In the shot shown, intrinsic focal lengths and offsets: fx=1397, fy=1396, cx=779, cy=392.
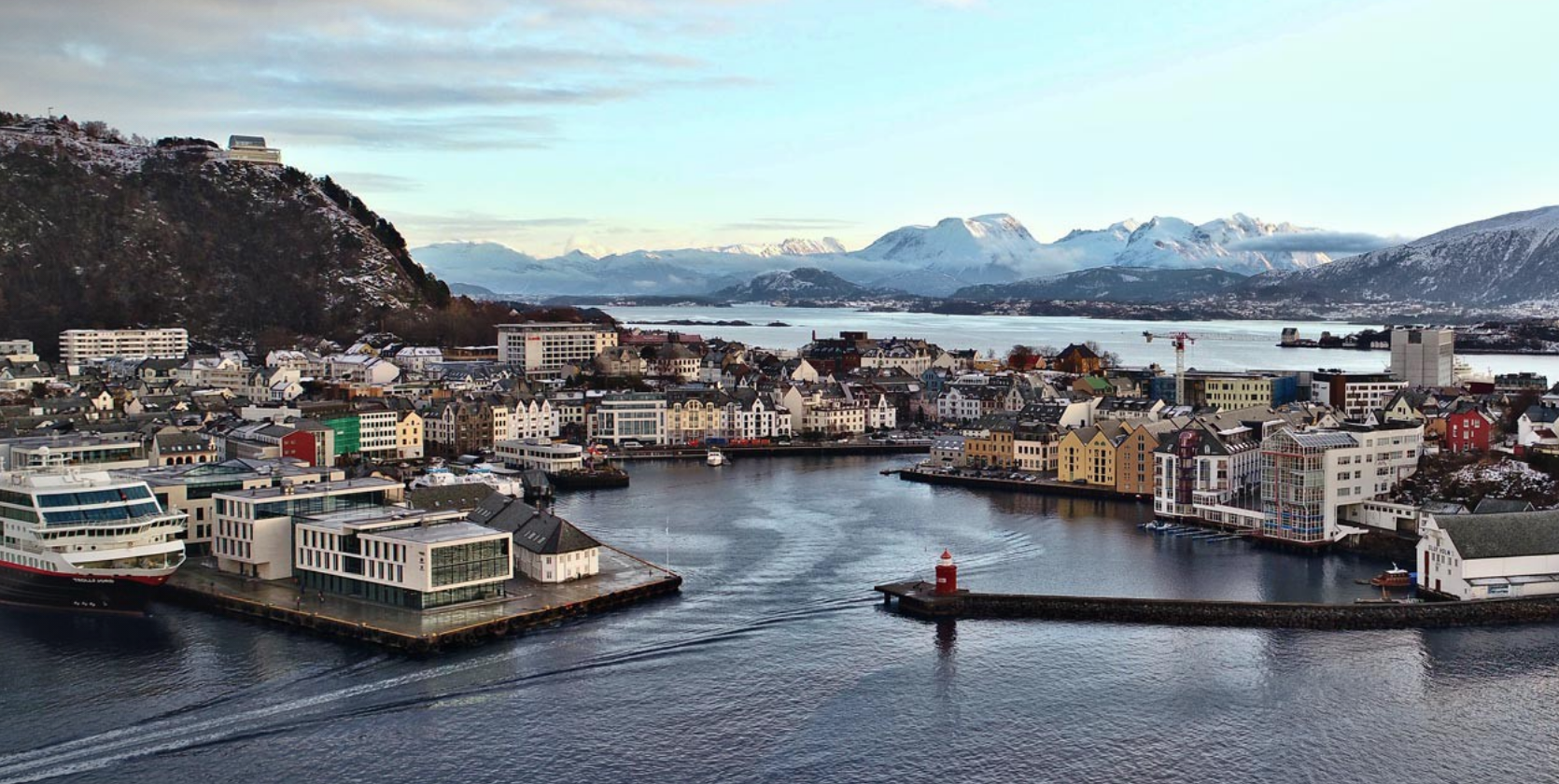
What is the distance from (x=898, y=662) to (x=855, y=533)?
538cm

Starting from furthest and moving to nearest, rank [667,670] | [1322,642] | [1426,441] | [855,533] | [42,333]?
[42,333]
[1426,441]
[855,533]
[1322,642]
[667,670]

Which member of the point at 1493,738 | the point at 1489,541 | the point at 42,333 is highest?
the point at 42,333

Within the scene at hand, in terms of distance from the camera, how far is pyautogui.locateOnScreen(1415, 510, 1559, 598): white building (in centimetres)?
1252

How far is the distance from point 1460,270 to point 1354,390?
253 feet

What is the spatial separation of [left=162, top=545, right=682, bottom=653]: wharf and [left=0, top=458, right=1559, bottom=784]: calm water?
216mm

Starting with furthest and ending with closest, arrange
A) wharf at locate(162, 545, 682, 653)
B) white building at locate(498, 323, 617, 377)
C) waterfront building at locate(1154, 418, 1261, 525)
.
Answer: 1. white building at locate(498, 323, 617, 377)
2. waterfront building at locate(1154, 418, 1261, 525)
3. wharf at locate(162, 545, 682, 653)

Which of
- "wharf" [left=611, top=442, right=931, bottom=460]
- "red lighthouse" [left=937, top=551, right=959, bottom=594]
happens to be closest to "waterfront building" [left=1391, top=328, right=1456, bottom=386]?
"wharf" [left=611, top=442, right=931, bottom=460]

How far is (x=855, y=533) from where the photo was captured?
16375 millimetres

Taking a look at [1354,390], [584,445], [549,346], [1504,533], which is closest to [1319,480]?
[1504,533]

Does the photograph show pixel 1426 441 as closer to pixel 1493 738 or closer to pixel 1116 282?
pixel 1493 738

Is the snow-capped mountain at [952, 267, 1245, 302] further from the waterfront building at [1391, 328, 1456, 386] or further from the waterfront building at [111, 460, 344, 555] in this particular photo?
the waterfront building at [111, 460, 344, 555]

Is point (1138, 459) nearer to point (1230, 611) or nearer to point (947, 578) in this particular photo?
point (1230, 611)

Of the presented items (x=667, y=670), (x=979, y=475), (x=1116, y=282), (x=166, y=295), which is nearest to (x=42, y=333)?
(x=166, y=295)

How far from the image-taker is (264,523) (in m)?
13.0
